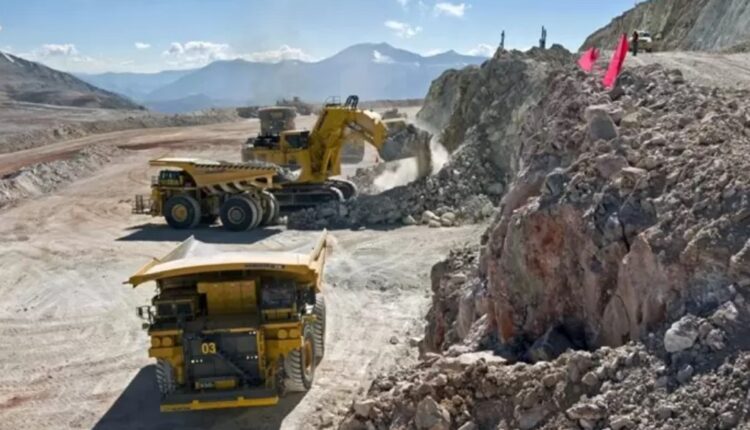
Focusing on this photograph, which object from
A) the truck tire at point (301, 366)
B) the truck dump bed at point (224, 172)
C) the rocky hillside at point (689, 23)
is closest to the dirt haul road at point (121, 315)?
the truck tire at point (301, 366)

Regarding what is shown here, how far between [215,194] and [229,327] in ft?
42.9

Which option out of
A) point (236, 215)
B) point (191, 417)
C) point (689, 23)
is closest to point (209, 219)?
point (236, 215)

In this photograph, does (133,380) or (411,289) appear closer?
(133,380)

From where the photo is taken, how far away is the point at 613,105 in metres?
7.94

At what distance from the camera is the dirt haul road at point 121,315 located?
389 inches

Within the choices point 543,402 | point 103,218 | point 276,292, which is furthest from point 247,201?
point 543,402

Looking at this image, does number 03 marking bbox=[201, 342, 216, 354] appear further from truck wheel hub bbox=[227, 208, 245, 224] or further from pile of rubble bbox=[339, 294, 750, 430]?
truck wheel hub bbox=[227, 208, 245, 224]

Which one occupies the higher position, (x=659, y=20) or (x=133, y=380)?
(x=659, y=20)

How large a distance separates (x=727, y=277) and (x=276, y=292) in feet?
18.2

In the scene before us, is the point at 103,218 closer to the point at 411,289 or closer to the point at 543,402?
the point at 411,289

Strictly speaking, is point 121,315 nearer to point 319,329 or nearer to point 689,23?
point 319,329

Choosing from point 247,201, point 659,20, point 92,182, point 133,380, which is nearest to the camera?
point 133,380

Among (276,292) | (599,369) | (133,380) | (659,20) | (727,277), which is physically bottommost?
(133,380)

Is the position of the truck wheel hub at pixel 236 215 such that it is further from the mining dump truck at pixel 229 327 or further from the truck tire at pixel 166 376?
the truck tire at pixel 166 376
